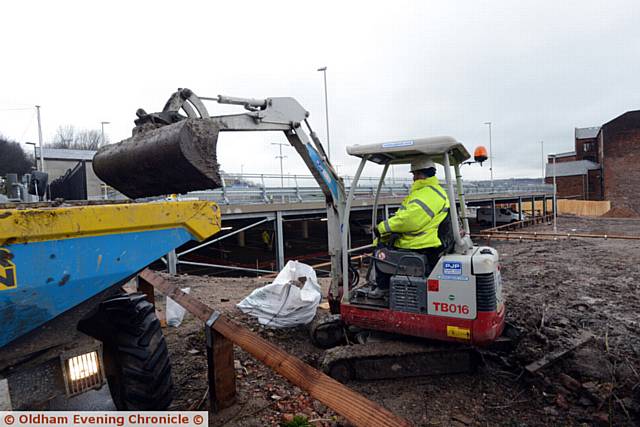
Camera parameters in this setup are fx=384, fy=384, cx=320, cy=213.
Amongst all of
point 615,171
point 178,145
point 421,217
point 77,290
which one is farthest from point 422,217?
point 615,171

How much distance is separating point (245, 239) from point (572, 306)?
56.5ft

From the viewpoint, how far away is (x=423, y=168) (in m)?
4.26

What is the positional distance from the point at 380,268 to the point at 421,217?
2.62ft

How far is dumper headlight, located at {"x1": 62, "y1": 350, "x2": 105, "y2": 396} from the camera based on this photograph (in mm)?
2332

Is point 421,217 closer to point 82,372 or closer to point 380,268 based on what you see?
point 380,268

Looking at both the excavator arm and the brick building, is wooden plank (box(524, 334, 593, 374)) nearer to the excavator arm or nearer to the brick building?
the excavator arm

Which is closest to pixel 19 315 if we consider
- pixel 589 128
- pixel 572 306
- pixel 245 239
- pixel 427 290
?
pixel 427 290

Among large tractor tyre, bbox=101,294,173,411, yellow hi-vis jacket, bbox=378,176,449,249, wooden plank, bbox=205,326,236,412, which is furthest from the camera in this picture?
yellow hi-vis jacket, bbox=378,176,449,249

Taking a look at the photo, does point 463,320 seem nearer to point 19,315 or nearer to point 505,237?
point 19,315

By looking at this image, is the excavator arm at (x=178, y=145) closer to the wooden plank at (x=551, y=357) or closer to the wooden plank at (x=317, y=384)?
the wooden plank at (x=317, y=384)

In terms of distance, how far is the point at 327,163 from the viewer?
5.07 metres

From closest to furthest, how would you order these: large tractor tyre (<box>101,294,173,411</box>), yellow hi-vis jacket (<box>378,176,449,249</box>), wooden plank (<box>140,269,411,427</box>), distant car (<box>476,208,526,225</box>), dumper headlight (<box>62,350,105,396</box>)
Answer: wooden plank (<box>140,269,411,427</box>)
dumper headlight (<box>62,350,105,396</box>)
large tractor tyre (<box>101,294,173,411</box>)
yellow hi-vis jacket (<box>378,176,449,249</box>)
distant car (<box>476,208,526,225</box>)

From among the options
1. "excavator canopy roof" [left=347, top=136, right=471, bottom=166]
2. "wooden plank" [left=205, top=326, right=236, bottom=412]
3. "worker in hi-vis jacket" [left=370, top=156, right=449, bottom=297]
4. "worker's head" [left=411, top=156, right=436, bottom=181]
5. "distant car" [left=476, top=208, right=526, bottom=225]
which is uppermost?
"excavator canopy roof" [left=347, top=136, right=471, bottom=166]

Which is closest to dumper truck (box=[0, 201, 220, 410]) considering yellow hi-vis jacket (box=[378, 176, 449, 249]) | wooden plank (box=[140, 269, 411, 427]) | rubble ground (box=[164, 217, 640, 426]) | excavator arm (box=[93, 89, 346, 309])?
excavator arm (box=[93, 89, 346, 309])
